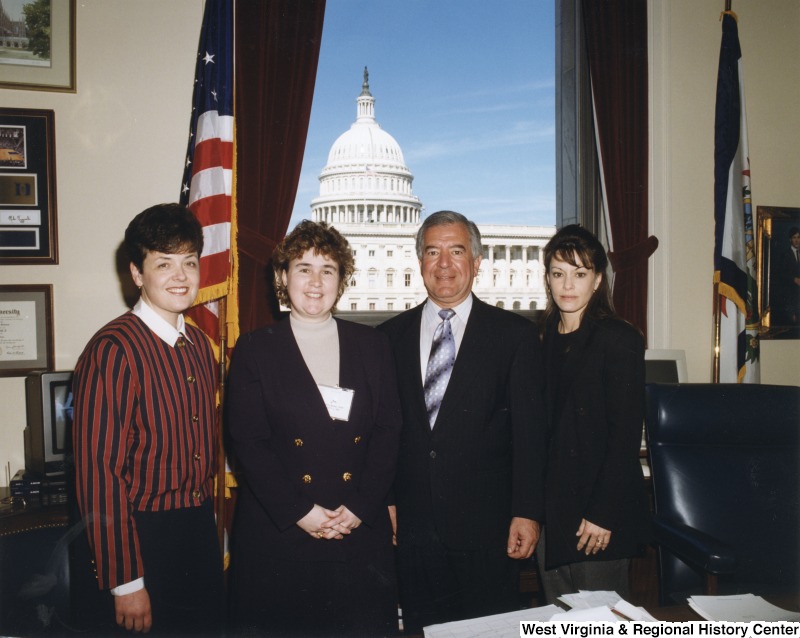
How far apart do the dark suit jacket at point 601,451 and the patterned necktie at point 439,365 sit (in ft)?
1.23

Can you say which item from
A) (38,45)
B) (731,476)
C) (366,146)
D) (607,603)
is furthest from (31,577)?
(366,146)

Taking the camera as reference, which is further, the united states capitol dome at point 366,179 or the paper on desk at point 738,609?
the united states capitol dome at point 366,179

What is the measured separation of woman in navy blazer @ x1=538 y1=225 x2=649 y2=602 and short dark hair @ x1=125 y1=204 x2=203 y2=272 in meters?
1.22

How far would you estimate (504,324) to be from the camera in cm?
186

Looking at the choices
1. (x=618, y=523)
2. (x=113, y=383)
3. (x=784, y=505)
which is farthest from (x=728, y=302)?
(x=113, y=383)

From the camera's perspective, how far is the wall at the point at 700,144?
3.32 m

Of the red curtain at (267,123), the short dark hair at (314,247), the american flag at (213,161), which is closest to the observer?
the short dark hair at (314,247)

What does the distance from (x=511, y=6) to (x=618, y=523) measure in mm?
3004

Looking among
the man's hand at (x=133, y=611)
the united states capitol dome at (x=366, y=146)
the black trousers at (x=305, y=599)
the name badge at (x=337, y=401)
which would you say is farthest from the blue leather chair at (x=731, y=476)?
the united states capitol dome at (x=366, y=146)

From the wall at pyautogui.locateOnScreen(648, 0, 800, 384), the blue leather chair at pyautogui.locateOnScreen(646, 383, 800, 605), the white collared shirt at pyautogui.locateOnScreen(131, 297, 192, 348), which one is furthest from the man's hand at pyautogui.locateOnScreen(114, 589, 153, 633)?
the wall at pyautogui.locateOnScreen(648, 0, 800, 384)

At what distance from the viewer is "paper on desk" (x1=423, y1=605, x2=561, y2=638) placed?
1148 millimetres

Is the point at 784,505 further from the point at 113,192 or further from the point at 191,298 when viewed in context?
the point at 113,192

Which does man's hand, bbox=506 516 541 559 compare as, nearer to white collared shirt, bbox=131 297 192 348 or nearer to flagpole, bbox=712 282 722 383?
white collared shirt, bbox=131 297 192 348

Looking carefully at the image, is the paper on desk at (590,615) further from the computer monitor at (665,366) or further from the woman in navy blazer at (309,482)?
the computer monitor at (665,366)
